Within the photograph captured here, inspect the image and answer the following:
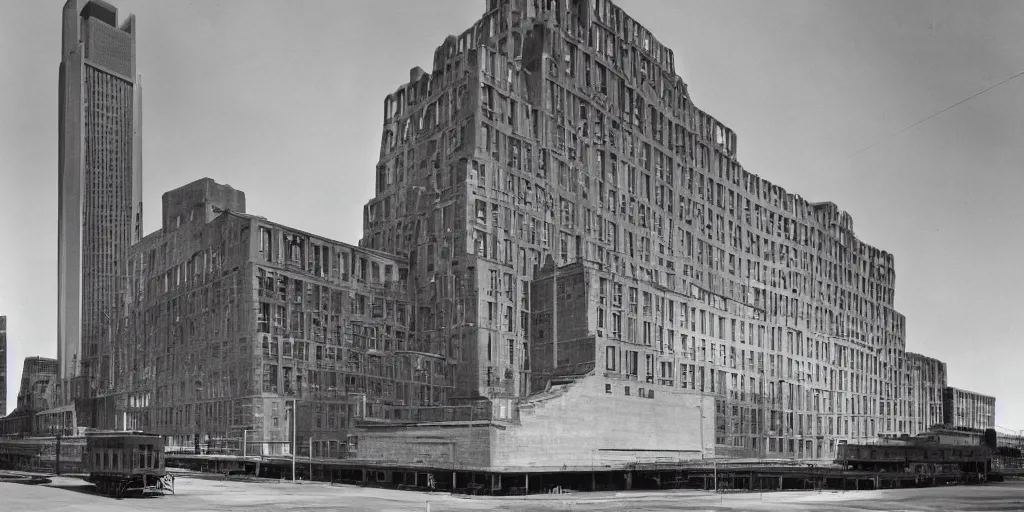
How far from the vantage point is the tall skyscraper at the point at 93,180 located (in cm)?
15700

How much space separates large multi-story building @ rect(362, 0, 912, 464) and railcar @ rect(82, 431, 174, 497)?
48961 mm

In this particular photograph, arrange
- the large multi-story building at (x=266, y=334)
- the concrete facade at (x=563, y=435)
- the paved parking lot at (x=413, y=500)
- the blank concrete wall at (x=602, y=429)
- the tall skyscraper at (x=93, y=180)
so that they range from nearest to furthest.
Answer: the paved parking lot at (x=413, y=500) < the concrete facade at (x=563, y=435) < the blank concrete wall at (x=602, y=429) < the large multi-story building at (x=266, y=334) < the tall skyscraper at (x=93, y=180)

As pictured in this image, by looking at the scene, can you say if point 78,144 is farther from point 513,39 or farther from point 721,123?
point 721,123

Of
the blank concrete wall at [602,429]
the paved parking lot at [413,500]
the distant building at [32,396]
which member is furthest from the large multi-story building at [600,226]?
the distant building at [32,396]

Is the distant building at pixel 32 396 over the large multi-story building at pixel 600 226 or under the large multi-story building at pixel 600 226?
under

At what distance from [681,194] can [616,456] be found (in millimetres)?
59515

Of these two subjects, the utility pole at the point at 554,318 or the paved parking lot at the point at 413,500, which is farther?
the utility pole at the point at 554,318

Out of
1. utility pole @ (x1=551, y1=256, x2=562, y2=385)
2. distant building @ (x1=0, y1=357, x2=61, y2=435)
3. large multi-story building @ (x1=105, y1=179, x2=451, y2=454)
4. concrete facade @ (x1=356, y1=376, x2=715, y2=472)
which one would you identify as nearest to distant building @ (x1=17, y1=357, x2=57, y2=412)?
distant building @ (x1=0, y1=357, x2=61, y2=435)

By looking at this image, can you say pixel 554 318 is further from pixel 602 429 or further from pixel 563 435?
pixel 563 435

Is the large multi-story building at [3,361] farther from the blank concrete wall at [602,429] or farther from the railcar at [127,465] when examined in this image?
the blank concrete wall at [602,429]

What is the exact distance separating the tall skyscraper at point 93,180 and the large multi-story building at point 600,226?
49464mm

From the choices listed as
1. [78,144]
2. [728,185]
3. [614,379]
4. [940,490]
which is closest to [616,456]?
[614,379]

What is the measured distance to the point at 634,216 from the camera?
143375mm

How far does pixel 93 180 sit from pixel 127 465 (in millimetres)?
143174
